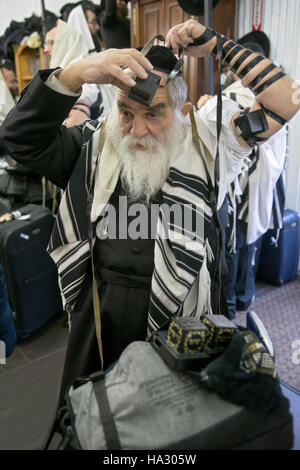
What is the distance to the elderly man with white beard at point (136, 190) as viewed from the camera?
1.06 m

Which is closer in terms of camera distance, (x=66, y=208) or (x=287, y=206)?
(x=66, y=208)

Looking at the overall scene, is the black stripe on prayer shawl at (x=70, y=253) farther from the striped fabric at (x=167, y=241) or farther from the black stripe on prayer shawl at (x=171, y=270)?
the black stripe on prayer shawl at (x=171, y=270)

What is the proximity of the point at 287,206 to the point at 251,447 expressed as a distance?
119 inches

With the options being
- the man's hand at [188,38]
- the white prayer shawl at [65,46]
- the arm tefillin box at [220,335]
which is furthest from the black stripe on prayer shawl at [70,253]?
the white prayer shawl at [65,46]

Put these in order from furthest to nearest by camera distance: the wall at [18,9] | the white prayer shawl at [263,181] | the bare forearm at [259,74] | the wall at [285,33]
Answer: the wall at [18,9] → the wall at [285,33] → the white prayer shawl at [263,181] → the bare forearm at [259,74]

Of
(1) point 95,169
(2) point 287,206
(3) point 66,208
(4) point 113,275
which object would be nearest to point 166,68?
(1) point 95,169

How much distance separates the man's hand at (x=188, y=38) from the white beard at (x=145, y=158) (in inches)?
8.5

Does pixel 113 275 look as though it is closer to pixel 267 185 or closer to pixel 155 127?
pixel 155 127

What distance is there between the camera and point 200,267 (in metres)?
1.08

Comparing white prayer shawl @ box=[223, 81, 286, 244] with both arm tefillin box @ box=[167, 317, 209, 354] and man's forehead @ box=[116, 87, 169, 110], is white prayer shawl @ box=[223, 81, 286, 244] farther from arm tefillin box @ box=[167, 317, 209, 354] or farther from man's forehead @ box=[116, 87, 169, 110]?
arm tefillin box @ box=[167, 317, 209, 354]

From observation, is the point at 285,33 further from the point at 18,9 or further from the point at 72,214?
the point at 18,9

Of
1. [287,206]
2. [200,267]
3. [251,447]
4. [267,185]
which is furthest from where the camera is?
[287,206]

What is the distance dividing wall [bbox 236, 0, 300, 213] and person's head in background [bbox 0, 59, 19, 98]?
3.08 m

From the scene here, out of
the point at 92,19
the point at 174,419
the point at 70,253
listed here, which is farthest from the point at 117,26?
the point at 174,419
